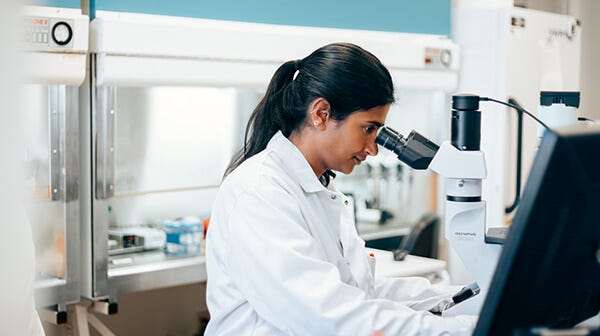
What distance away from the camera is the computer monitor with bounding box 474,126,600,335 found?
830mm

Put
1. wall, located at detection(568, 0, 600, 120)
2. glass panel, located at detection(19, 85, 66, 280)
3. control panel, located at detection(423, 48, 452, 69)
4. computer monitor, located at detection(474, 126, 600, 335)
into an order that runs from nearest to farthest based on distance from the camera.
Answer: computer monitor, located at detection(474, 126, 600, 335)
glass panel, located at detection(19, 85, 66, 280)
control panel, located at detection(423, 48, 452, 69)
wall, located at detection(568, 0, 600, 120)

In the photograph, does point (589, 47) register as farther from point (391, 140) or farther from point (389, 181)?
point (391, 140)

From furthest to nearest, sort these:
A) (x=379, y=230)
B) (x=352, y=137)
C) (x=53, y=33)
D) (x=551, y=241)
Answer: (x=379, y=230)
(x=53, y=33)
(x=352, y=137)
(x=551, y=241)

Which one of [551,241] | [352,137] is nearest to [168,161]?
[352,137]

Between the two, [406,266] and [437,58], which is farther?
[437,58]

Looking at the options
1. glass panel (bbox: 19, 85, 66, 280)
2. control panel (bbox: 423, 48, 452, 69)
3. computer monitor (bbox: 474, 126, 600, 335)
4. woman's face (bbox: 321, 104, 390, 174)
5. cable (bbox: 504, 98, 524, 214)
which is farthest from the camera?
cable (bbox: 504, 98, 524, 214)

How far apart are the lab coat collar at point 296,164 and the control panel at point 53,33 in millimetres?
892

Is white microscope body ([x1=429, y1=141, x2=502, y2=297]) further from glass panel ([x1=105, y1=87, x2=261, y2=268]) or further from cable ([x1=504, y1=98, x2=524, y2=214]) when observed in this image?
cable ([x1=504, y1=98, x2=524, y2=214])

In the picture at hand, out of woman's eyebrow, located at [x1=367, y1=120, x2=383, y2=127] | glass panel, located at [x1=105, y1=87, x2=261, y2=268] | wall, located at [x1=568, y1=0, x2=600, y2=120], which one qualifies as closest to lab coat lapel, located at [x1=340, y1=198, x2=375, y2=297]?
woman's eyebrow, located at [x1=367, y1=120, x2=383, y2=127]

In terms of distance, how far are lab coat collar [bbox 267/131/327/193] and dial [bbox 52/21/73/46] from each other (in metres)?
0.89

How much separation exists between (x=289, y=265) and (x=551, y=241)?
559 millimetres

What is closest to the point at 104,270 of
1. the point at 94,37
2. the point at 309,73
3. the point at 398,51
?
the point at 94,37

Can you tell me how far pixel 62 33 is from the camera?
216 cm

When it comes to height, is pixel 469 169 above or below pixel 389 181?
above
